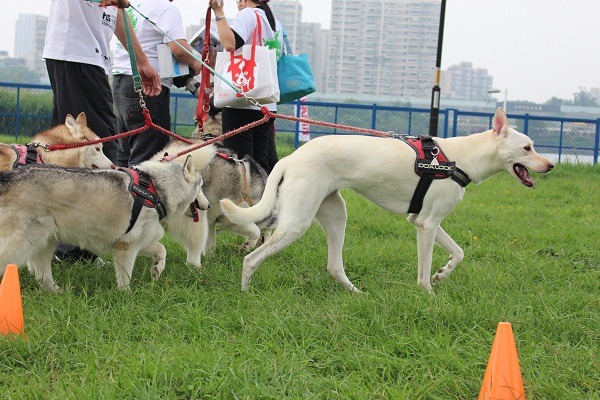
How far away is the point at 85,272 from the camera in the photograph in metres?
5.03

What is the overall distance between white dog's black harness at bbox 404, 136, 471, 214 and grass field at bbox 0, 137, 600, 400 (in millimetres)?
629

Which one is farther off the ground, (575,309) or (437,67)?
(437,67)

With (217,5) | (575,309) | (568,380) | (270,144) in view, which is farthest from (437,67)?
(568,380)

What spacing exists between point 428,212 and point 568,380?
73.1 inches

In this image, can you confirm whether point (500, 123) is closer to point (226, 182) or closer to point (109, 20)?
point (226, 182)

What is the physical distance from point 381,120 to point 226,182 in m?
14.0

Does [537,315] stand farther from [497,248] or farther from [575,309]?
[497,248]

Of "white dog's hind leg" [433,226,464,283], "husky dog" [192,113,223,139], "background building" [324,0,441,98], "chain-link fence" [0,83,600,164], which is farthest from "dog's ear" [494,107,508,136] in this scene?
"background building" [324,0,441,98]

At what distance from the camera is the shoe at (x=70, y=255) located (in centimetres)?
553

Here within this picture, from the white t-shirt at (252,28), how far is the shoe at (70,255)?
70.6 inches

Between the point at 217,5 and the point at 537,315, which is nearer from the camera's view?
the point at 537,315

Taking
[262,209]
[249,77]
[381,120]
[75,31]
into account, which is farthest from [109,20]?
[381,120]

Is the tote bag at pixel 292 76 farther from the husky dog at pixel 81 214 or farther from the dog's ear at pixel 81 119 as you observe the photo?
the dog's ear at pixel 81 119

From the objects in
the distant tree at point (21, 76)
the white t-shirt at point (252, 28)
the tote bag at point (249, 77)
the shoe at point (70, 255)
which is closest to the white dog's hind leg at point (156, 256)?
the shoe at point (70, 255)
